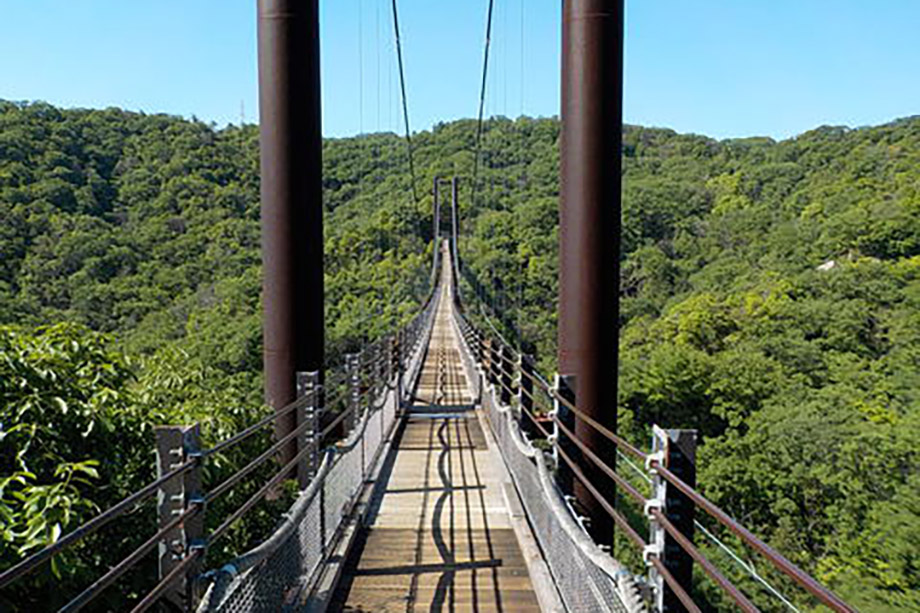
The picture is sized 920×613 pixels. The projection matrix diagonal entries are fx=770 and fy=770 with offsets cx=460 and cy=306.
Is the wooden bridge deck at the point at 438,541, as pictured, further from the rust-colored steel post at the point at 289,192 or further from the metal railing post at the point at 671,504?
the metal railing post at the point at 671,504

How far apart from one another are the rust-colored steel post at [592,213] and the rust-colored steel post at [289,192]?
1.68m

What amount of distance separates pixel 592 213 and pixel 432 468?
264 cm

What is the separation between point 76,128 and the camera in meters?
39.1

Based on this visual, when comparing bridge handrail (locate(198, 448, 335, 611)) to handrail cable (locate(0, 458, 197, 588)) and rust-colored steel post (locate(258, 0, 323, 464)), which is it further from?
rust-colored steel post (locate(258, 0, 323, 464))

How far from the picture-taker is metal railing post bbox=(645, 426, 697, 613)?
7.25 ft

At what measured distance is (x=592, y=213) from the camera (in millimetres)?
4902

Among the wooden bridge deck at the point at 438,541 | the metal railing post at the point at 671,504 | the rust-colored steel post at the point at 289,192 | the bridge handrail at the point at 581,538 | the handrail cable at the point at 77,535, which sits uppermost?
the rust-colored steel post at the point at 289,192

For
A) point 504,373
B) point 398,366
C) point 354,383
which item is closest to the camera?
point 354,383

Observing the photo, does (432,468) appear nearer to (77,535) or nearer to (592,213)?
(592,213)

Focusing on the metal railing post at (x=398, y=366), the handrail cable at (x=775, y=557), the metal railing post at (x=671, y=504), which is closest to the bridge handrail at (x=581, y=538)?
the metal railing post at (x=671, y=504)

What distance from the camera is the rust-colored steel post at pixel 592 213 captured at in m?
4.79

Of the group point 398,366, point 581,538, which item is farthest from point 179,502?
point 398,366

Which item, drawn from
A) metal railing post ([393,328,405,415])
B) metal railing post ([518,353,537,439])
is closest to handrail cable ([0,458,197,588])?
metal railing post ([518,353,537,439])

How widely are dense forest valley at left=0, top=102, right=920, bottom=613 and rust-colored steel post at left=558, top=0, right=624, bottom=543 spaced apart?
205 centimetres
